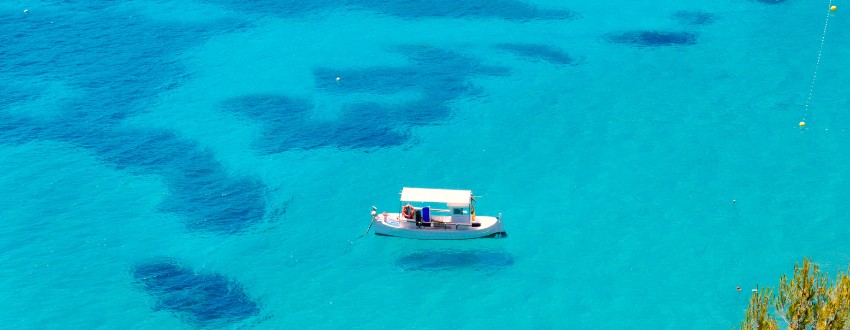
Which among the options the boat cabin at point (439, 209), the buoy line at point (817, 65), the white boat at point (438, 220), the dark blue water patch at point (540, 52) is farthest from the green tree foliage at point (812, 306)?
the dark blue water patch at point (540, 52)

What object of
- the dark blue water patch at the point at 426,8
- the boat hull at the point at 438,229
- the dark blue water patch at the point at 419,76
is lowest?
the boat hull at the point at 438,229

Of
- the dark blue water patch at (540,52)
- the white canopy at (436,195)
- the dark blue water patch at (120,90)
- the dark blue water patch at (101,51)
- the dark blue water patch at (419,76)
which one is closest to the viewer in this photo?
the white canopy at (436,195)

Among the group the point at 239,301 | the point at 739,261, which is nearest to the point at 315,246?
the point at 239,301

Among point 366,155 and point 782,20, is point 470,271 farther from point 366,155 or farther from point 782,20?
point 782,20

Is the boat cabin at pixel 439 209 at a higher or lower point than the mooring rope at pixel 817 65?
lower

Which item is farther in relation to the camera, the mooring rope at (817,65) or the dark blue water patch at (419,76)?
the dark blue water patch at (419,76)

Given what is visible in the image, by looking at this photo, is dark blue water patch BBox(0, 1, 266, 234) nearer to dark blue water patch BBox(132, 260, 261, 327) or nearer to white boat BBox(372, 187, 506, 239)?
dark blue water patch BBox(132, 260, 261, 327)

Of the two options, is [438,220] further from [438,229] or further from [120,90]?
[120,90]

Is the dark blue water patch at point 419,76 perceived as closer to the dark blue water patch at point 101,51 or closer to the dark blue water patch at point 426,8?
the dark blue water patch at point 426,8
